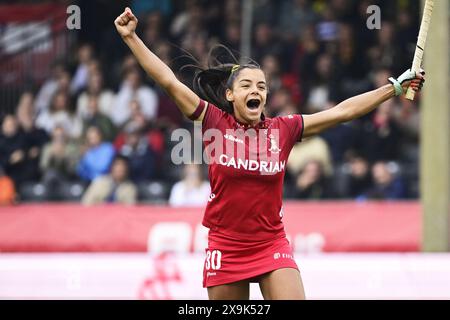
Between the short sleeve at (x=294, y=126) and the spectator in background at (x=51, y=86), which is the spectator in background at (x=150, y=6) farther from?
the short sleeve at (x=294, y=126)

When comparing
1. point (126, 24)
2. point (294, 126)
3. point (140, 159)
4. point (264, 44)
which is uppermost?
point (264, 44)

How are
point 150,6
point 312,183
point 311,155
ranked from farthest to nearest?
point 150,6 < point 311,155 < point 312,183

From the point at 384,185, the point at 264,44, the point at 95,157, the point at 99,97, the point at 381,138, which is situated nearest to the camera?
the point at 384,185

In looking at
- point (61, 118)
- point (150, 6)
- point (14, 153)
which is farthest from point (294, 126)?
point (150, 6)

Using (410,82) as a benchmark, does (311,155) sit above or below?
below

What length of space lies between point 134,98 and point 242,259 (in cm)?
767

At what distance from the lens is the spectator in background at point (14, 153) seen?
1425 cm

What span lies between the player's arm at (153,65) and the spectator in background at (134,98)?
24.0 feet

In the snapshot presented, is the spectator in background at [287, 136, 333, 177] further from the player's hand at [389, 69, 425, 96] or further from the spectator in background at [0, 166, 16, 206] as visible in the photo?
the player's hand at [389, 69, 425, 96]

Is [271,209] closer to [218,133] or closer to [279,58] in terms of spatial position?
[218,133]

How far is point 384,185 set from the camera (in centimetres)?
1284

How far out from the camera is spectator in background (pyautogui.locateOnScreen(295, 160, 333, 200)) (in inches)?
509

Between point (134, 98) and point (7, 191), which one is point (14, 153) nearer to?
point (7, 191)

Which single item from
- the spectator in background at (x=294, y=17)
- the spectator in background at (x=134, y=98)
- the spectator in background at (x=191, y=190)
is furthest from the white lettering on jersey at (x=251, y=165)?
the spectator in background at (x=294, y=17)
